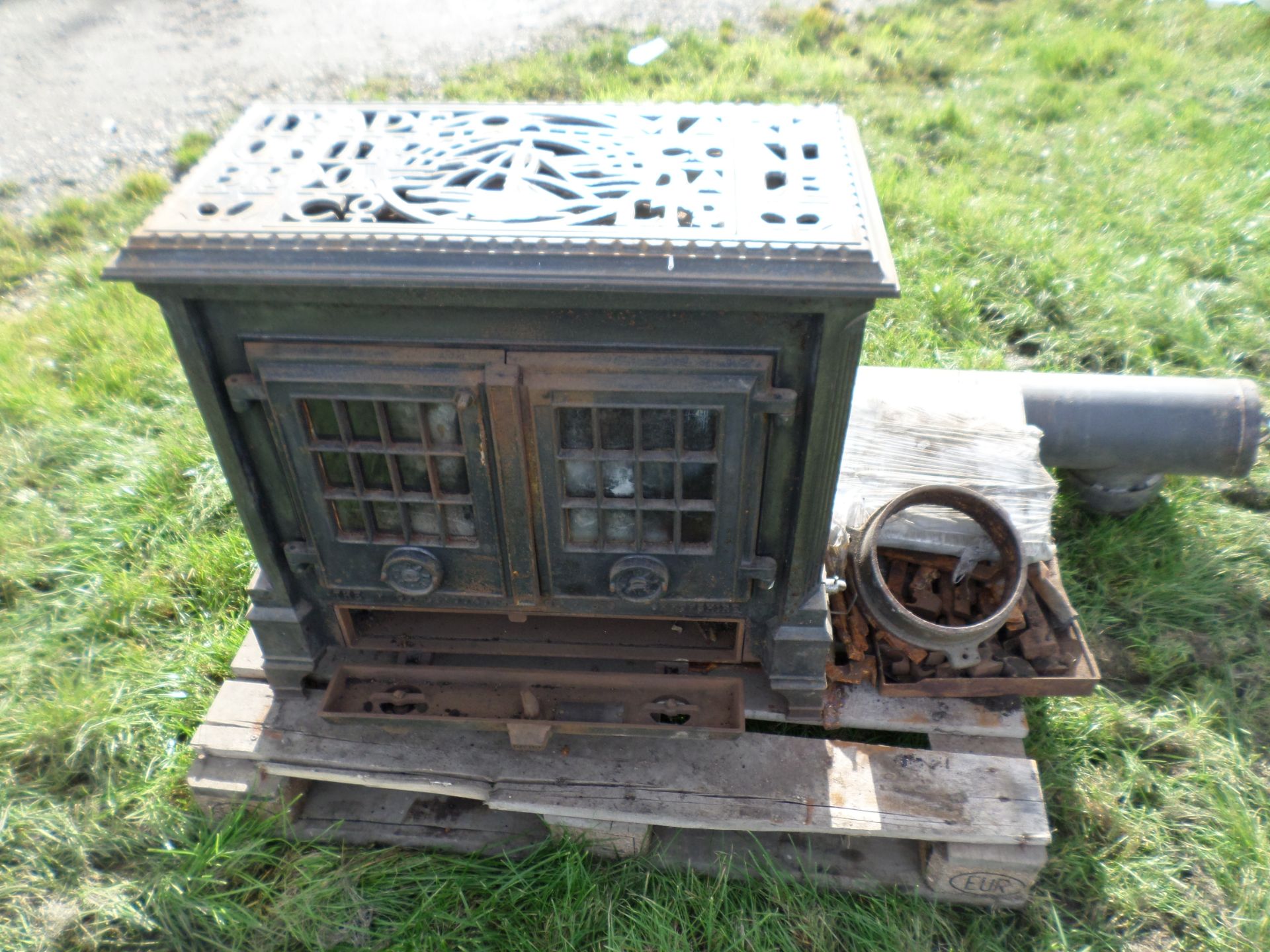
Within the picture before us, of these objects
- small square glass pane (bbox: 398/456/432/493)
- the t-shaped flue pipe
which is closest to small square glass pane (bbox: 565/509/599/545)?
small square glass pane (bbox: 398/456/432/493)

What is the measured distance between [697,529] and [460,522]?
59 centimetres

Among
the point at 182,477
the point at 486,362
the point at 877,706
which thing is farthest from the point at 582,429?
the point at 182,477

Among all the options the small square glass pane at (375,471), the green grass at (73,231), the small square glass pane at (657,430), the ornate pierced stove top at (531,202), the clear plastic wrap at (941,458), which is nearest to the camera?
the ornate pierced stove top at (531,202)

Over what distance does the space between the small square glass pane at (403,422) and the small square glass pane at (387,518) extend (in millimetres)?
198

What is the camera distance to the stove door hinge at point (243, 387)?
1.84 m

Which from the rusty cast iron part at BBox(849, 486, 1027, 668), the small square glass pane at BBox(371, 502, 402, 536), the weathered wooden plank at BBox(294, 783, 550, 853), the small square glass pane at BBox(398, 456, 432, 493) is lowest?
the weathered wooden plank at BBox(294, 783, 550, 853)

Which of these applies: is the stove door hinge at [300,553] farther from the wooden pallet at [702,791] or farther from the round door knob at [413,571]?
the wooden pallet at [702,791]

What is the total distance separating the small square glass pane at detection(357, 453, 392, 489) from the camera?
6.51 ft

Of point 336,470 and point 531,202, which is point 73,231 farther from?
point 531,202

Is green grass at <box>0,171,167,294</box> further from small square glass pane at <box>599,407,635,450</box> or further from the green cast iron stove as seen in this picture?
small square glass pane at <box>599,407,635,450</box>

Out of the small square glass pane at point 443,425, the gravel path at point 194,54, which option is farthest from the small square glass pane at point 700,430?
the gravel path at point 194,54

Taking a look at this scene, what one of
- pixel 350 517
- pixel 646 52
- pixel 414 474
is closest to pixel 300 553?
pixel 350 517

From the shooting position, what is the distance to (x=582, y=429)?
1.90 metres

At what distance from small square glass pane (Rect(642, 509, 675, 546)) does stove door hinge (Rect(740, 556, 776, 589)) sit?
0.20m
